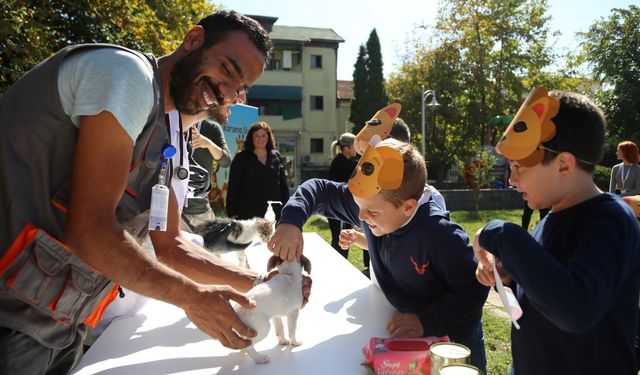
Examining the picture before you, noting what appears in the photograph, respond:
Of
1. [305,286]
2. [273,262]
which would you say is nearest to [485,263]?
[305,286]

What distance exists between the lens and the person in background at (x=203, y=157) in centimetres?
254

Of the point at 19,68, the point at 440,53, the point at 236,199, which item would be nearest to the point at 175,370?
the point at 236,199

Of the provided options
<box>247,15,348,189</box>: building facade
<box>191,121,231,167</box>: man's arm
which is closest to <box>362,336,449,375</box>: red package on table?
<box>191,121,231,167</box>: man's arm

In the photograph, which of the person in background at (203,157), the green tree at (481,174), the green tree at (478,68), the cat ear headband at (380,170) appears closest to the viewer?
the cat ear headband at (380,170)

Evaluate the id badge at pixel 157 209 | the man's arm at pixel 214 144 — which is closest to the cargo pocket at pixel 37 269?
the id badge at pixel 157 209

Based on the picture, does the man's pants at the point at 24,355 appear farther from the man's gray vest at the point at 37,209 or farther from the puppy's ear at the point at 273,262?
the puppy's ear at the point at 273,262

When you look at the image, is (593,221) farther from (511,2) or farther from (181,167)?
(511,2)

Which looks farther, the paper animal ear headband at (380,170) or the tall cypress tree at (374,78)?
the tall cypress tree at (374,78)

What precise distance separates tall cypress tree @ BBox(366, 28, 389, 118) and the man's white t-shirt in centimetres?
2473

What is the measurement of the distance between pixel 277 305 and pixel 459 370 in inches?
22.5

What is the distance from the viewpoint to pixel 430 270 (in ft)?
5.38

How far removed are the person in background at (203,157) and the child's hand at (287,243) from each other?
0.88m

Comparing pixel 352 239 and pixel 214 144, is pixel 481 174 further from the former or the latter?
pixel 352 239

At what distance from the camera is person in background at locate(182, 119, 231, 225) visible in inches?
99.8
